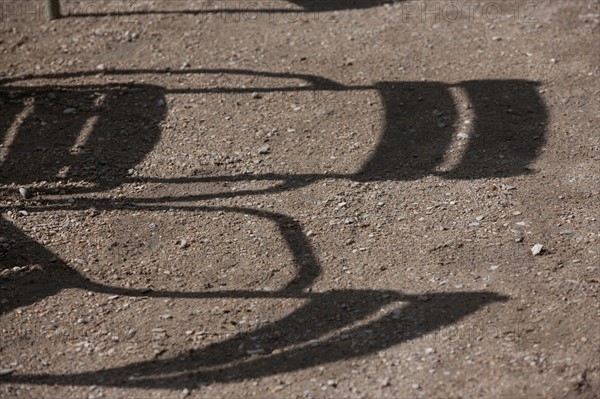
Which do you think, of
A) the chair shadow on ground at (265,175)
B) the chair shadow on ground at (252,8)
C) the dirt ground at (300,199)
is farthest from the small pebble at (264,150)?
the chair shadow on ground at (252,8)

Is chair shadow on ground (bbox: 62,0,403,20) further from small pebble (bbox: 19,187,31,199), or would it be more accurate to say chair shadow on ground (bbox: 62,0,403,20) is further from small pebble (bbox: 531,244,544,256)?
small pebble (bbox: 531,244,544,256)

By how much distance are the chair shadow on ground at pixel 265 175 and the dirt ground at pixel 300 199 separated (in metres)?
0.02

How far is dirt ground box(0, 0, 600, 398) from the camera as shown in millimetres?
4125

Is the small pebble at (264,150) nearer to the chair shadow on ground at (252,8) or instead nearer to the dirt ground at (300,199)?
the dirt ground at (300,199)

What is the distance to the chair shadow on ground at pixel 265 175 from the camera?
4148 millimetres

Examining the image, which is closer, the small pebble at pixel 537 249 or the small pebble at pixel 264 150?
Result: the small pebble at pixel 537 249

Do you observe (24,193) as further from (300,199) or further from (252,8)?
(252,8)

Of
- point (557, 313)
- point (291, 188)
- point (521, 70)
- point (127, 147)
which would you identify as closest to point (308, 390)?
point (557, 313)

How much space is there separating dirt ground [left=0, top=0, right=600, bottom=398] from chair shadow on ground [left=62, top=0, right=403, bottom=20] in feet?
0.08

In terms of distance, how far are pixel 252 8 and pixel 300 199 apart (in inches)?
122

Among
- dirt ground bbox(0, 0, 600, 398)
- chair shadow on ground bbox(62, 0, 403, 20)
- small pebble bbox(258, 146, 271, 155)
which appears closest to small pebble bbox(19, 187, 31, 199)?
dirt ground bbox(0, 0, 600, 398)

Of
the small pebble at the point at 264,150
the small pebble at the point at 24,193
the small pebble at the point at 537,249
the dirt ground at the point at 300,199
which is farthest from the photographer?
the small pebble at the point at 264,150

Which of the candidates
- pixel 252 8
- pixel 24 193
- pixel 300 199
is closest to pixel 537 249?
pixel 300 199

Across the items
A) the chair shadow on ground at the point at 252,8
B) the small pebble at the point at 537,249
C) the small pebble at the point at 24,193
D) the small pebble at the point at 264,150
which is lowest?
the small pebble at the point at 537,249
